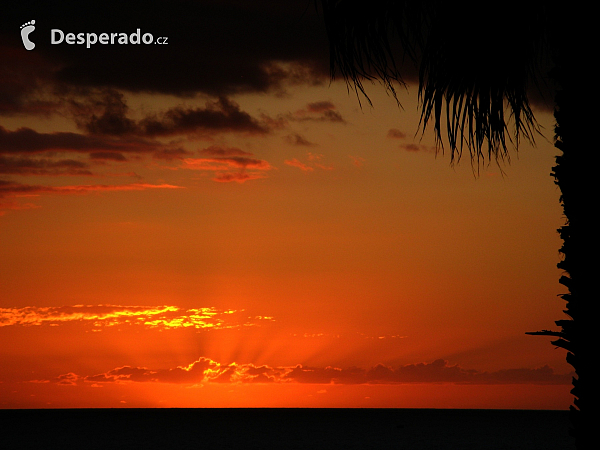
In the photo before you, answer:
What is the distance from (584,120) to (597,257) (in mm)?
798

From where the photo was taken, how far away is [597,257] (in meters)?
3.89

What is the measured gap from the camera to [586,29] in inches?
161

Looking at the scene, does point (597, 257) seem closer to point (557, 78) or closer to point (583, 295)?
point (583, 295)

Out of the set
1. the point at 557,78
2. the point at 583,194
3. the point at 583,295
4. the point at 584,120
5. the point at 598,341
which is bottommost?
the point at 598,341

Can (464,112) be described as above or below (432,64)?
below

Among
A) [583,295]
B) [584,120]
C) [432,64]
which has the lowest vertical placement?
[583,295]
